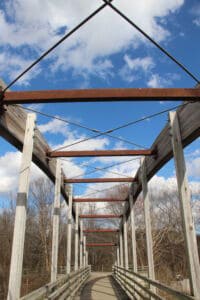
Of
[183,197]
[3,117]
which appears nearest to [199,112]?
[183,197]

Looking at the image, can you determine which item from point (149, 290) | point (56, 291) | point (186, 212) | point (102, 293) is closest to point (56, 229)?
point (56, 291)

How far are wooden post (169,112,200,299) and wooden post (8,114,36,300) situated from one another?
7.58 ft

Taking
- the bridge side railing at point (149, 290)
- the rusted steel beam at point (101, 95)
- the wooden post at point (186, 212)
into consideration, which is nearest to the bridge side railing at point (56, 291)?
the bridge side railing at point (149, 290)

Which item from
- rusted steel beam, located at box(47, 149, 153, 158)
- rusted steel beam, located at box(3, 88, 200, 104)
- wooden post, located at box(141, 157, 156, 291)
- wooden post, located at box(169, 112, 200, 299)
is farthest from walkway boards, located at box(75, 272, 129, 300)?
rusted steel beam, located at box(3, 88, 200, 104)

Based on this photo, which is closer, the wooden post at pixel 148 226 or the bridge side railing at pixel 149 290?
the bridge side railing at pixel 149 290

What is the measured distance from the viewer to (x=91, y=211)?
128 feet

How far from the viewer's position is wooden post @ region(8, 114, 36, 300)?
3768 millimetres

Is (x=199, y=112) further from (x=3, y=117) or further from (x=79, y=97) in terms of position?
(x=3, y=117)

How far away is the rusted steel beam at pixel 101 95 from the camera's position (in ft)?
11.9

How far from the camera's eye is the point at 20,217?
4.08m

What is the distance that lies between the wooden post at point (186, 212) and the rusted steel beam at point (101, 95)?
3.00ft

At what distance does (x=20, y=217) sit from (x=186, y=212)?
240 cm

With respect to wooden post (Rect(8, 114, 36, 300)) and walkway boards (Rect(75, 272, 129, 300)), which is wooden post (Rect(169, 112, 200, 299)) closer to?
wooden post (Rect(8, 114, 36, 300))

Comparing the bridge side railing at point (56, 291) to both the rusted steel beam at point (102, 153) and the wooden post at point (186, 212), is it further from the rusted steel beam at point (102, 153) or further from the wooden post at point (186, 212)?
the rusted steel beam at point (102, 153)
